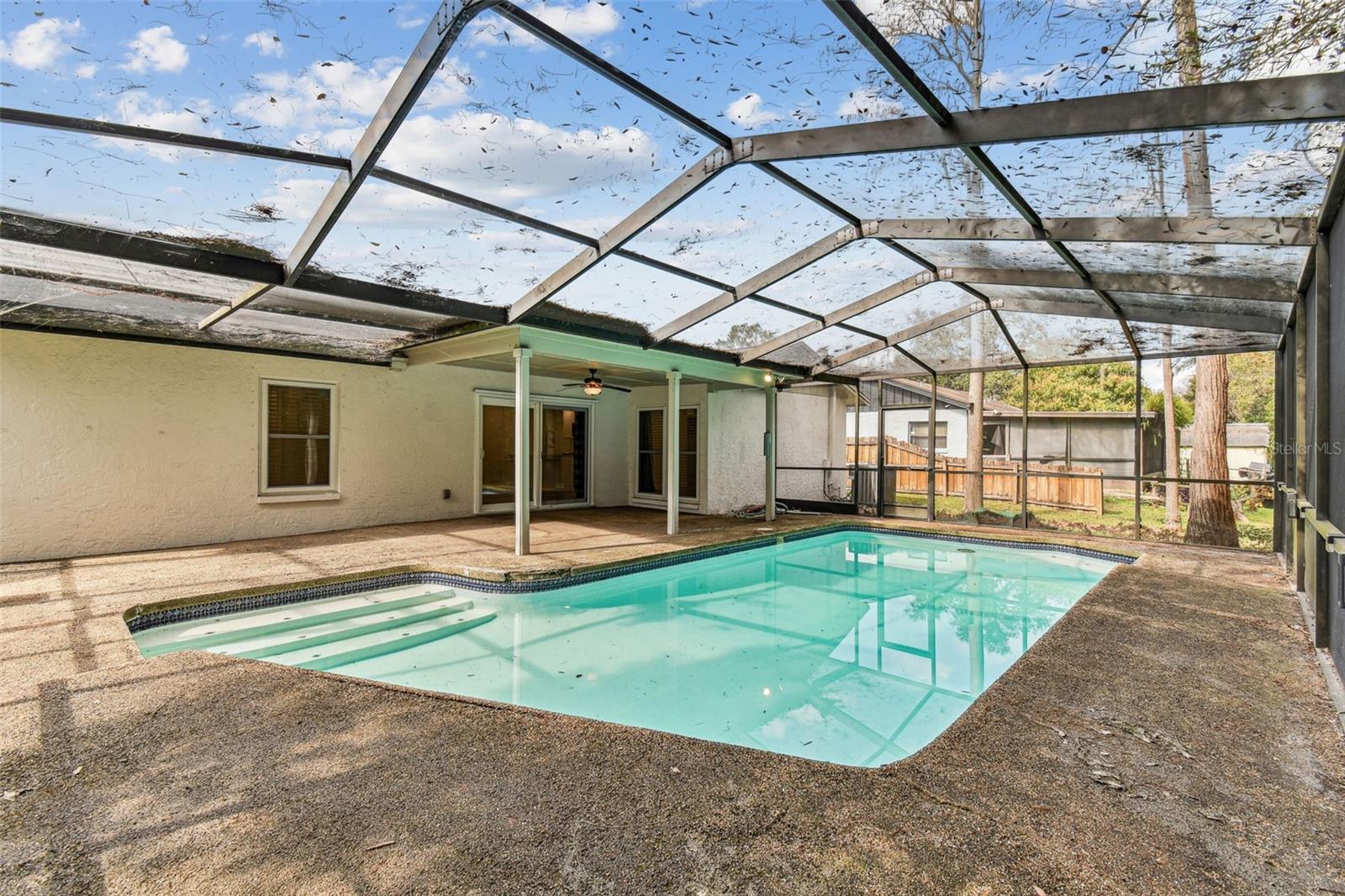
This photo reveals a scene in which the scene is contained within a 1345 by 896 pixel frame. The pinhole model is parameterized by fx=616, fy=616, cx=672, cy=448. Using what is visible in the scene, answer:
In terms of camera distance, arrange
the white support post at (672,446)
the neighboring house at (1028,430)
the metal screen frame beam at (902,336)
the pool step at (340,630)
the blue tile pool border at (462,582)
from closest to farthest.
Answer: the pool step at (340,630)
the blue tile pool border at (462,582)
the metal screen frame beam at (902,336)
the white support post at (672,446)
the neighboring house at (1028,430)

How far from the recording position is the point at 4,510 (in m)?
5.82

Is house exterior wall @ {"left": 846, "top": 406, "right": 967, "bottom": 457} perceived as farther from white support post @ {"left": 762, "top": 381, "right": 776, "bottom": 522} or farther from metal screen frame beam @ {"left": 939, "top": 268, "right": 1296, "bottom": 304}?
metal screen frame beam @ {"left": 939, "top": 268, "right": 1296, "bottom": 304}

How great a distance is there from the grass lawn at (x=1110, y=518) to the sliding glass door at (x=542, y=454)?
19.2 ft

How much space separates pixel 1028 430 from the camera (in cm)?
1347

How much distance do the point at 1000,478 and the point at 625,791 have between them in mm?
12885

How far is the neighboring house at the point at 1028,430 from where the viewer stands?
14.1 m

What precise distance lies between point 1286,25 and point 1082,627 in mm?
3353

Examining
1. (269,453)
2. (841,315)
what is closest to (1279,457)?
(841,315)

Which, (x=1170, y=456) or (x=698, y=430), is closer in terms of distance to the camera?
(x=698, y=430)

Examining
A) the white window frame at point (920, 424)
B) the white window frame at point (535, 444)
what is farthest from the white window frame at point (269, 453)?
the white window frame at point (920, 424)

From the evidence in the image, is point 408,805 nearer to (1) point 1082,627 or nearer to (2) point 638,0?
(2) point 638,0

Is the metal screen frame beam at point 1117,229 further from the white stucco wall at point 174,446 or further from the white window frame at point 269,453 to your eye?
the white window frame at point 269,453

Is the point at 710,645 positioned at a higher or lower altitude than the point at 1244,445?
lower

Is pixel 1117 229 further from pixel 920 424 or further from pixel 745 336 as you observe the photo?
pixel 920 424
